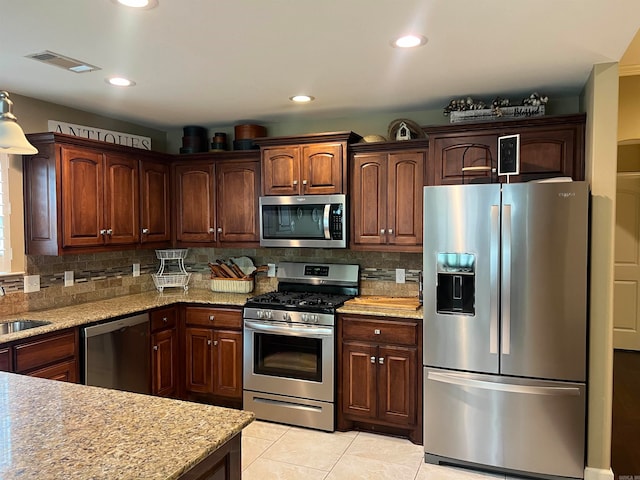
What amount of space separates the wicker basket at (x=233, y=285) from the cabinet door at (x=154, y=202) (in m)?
0.63

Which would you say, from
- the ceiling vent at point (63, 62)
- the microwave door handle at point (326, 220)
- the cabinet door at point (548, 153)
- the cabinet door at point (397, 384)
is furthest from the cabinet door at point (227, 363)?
the cabinet door at point (548, 153)

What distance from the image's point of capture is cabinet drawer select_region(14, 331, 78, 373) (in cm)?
276

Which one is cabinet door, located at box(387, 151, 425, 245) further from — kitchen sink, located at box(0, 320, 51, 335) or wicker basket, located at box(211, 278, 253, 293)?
kitchen sink, located at box(0, 320, 51, 335)

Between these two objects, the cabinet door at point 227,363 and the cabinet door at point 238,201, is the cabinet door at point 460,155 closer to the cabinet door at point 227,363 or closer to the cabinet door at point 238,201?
the cabinet door at point 238,201

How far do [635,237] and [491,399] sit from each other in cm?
395

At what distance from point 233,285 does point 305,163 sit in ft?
4.35

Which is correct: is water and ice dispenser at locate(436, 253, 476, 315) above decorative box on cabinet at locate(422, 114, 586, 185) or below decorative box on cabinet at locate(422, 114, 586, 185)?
below

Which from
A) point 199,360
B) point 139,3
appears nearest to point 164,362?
point 199,360

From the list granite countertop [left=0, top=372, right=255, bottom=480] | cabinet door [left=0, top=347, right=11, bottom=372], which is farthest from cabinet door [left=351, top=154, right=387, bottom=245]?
cabinet door [left=0, top=347, right=11, bottom=372]

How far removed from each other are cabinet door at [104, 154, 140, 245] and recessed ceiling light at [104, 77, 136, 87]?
2.48ft

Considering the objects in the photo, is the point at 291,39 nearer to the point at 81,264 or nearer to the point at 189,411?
the point at 189,411

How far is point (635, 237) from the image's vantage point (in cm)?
563

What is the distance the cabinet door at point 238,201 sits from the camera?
417 centimetres

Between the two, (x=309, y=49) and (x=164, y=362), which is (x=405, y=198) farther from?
(x=164, y=362)
